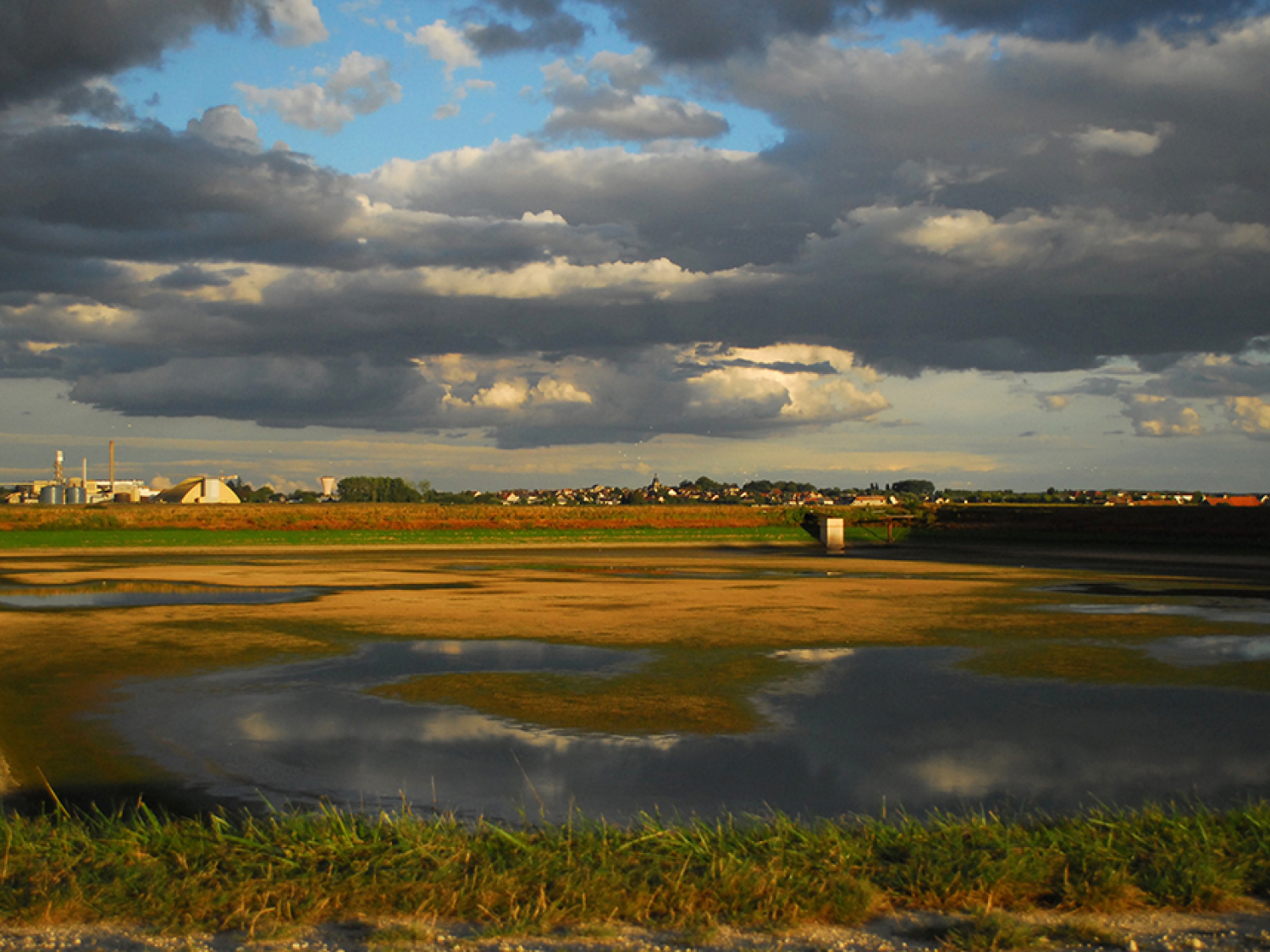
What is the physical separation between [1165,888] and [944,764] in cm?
379

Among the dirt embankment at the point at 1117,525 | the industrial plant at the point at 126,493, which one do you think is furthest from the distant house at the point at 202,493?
the dirt embankment at the point at 1117,525

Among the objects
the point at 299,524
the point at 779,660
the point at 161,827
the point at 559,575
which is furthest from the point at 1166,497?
the point at 161,827

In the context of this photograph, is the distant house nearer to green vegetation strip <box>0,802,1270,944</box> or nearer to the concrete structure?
the concrete structure

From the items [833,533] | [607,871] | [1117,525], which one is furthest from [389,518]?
[607,871]

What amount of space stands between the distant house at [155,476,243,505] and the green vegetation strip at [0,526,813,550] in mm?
74680

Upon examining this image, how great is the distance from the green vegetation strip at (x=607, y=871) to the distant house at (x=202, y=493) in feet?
514

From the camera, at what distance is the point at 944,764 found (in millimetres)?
9375

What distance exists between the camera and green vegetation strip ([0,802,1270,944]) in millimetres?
5410

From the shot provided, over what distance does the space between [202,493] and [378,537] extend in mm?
98254

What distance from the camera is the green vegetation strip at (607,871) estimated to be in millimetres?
5410

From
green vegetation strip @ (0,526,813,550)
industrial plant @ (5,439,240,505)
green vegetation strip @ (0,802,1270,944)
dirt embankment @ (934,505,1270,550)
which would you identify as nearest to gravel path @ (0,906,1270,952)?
green vegetation strip @ (0,802,1270,944)

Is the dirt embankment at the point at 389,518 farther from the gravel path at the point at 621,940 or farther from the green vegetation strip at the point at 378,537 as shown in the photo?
the gravel path at the point at 621,940

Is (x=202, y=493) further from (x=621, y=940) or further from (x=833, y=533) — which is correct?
(x=621, y=940)

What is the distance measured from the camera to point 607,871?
589 cm
